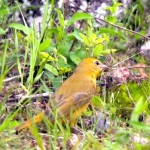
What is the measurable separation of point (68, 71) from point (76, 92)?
0.56 m

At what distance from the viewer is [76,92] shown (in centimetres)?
559

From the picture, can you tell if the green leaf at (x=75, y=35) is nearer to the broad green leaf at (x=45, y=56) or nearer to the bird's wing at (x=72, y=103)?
the broad green leaf at (x=45, y=56)

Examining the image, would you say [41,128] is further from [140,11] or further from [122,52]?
[140,11]

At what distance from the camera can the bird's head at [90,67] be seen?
5.96 meters

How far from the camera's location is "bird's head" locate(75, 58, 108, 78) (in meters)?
5.96

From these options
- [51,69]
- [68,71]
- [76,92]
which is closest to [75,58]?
[68,71]

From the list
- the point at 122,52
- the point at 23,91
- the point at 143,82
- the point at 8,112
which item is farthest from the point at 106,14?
the point at 8,112

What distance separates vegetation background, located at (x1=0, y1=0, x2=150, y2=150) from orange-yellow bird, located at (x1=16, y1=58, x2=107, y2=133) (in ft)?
0.32

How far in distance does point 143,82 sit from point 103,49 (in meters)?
0.48

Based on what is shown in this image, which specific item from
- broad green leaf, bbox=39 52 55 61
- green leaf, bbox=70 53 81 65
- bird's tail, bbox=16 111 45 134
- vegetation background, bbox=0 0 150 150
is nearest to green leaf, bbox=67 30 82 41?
A: vegetation background, bbox=0 0 150 150

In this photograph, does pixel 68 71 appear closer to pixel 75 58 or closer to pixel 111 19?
pixel 75 58

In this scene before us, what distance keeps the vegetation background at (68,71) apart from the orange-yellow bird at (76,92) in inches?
3.9

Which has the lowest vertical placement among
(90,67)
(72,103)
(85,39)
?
(72,103)

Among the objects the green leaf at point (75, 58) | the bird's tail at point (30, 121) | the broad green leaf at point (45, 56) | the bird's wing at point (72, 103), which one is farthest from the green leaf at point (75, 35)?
the bird's tail at point (30, 121)
